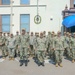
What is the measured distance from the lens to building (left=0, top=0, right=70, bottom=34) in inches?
993

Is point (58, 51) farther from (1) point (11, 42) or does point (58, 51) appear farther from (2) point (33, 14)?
(2) point (33, 14)

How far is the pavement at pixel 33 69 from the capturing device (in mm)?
14227

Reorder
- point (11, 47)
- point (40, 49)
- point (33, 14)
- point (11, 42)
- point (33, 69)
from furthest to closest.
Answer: point (33, 14) → point (11, 42) → point (11, 47) → point (40, 49) → point (33, 69)

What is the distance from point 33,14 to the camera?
25312mm

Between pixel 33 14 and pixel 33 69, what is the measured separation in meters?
11.0

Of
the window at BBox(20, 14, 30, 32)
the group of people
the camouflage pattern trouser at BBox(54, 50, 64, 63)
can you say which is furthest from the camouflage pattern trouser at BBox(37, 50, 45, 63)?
the window at BBox(20, 14, 30, 32)

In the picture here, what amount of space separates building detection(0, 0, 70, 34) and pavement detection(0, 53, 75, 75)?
891 cm

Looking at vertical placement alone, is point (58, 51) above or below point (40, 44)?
below

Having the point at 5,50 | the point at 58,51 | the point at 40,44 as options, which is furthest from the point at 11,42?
the point at 58,51

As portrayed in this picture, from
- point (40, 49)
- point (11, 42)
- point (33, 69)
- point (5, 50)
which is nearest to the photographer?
point (33, 69)

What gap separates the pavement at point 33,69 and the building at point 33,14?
891 centimetres

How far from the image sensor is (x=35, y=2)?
2539 cm

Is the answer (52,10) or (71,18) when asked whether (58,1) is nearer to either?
(52,10)

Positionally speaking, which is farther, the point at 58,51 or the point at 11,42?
the point at 11,42
